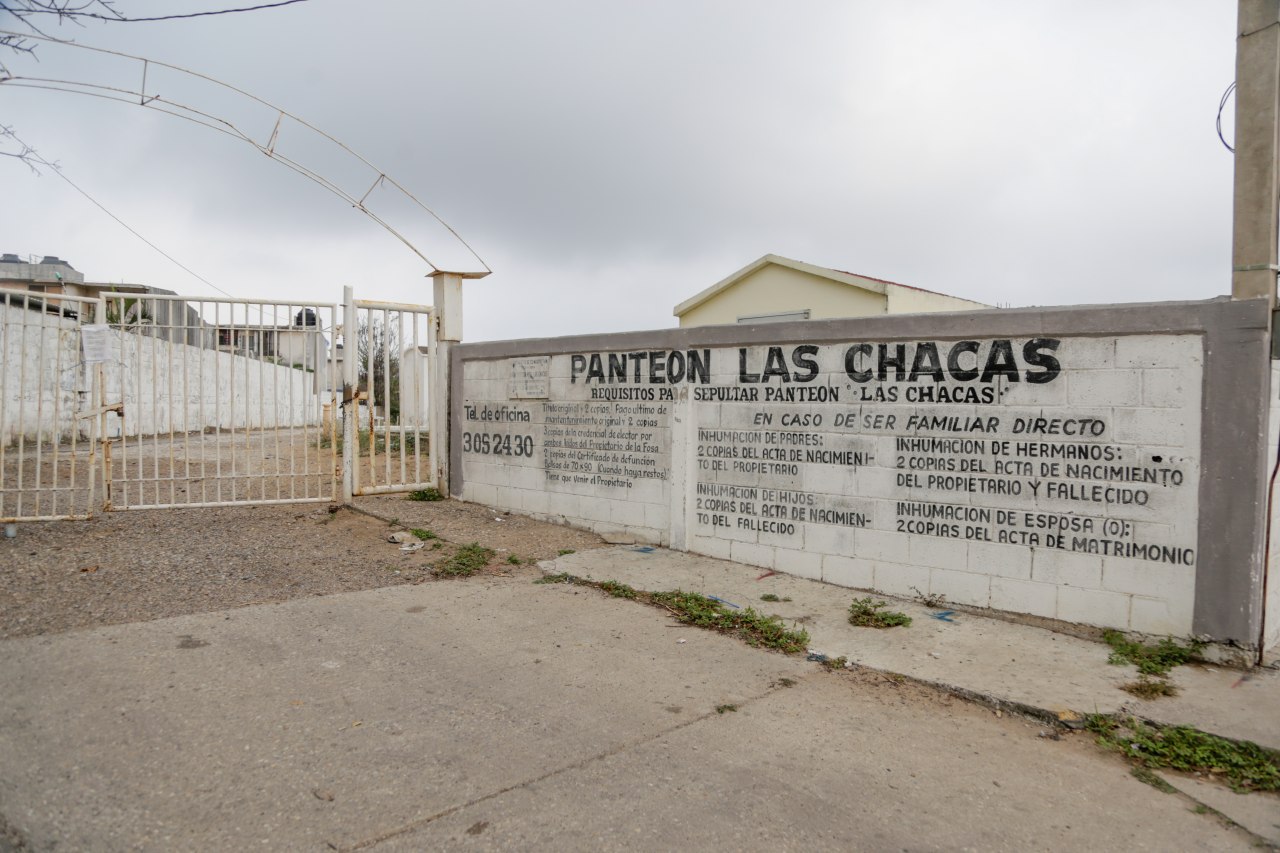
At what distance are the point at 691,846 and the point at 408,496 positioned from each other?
743 centimetres

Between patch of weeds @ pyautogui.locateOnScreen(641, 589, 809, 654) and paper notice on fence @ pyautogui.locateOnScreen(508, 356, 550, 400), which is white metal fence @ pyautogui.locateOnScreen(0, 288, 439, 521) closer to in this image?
paper notice on fence @ pyautogui.locateOnScreen(508, 356, 550, 400)

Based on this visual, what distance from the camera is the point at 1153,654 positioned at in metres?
4.66

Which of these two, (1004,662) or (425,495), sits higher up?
(425,495)

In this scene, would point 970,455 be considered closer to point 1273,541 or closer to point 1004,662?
point 1004,662

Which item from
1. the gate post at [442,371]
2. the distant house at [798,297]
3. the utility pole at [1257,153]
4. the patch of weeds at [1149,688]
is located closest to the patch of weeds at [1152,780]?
the patch of weeds at [1149,688]

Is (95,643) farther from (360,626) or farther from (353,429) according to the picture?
(353,429)

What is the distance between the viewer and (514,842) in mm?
2756

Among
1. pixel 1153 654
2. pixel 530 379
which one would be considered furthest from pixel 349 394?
pixel 1153 654

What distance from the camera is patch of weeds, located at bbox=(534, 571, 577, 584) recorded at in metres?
6.46

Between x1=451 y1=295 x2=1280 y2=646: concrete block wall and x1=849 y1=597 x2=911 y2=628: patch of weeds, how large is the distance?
0.40 m

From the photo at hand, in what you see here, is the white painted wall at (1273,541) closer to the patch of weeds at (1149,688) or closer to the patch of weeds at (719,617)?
the patch of weeds at (1149,688)

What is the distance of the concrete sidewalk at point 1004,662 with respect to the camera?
155 inches

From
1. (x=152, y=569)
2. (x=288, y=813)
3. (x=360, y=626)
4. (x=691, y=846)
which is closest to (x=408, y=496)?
(x=152, y=569)

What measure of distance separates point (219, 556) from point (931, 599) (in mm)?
5811
